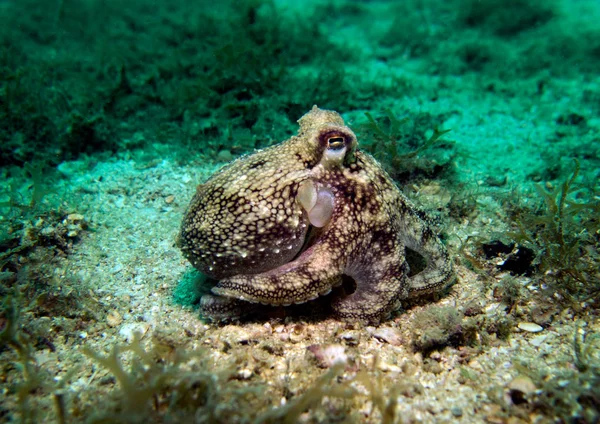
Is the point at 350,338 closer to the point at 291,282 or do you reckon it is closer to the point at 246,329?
the point at 291,282

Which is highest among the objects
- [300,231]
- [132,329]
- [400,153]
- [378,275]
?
[400,153]

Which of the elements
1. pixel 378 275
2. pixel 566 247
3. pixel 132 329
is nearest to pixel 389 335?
pixel 378 275

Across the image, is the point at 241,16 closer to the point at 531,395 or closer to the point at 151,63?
the point at 151,63

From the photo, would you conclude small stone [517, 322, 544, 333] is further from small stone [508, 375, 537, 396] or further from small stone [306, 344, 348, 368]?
small stone [306, 344, 348, 368]

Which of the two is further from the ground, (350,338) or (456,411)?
(350,338)

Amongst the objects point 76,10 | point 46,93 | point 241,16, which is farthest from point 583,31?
point 76,10

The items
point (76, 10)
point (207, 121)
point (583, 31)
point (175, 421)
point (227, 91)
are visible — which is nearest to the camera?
point (175, 421)

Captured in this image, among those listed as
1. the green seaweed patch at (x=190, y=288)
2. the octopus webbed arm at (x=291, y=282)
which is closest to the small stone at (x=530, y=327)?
the octopus webbed arm at (x=291, y=282)

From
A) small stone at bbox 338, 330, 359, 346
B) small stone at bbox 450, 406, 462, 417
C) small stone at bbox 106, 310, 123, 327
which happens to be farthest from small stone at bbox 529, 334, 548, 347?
small stone at bbox 106, 310, 123, 327
